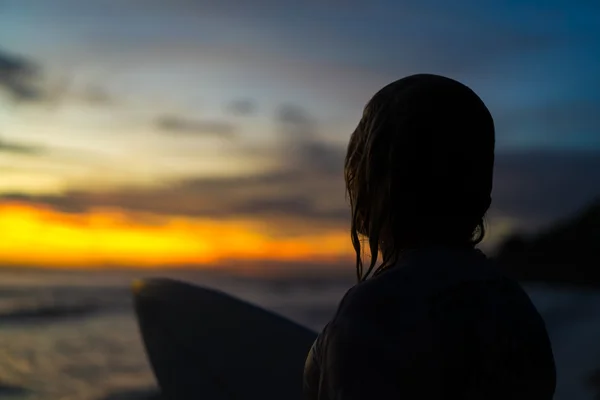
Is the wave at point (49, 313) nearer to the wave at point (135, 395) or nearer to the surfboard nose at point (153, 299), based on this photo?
the wave at point (135, 395)

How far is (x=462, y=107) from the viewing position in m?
0.95

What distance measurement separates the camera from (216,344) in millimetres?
2617

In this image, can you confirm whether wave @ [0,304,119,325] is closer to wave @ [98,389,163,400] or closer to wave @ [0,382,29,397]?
wave @ [0,382,29,397]

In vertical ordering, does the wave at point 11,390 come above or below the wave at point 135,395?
above

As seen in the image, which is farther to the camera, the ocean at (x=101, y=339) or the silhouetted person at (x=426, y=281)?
the ocean at (x=101, y=339)

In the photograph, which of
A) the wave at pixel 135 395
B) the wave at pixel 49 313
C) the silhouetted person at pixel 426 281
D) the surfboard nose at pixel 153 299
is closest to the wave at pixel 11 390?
the wave at pixel 135 395

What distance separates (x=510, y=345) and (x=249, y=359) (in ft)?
5.79

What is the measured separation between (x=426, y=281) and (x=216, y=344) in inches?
73.4

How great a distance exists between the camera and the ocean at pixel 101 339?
6.03m

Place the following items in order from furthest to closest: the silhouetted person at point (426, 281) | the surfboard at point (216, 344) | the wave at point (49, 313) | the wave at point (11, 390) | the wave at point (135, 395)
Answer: the wave at point (49, 313)
the wave at point (135, 395)
the wave at point (11, 390)
the surfboard at point (216, 344)
the silhouetted person at point (426, 281)

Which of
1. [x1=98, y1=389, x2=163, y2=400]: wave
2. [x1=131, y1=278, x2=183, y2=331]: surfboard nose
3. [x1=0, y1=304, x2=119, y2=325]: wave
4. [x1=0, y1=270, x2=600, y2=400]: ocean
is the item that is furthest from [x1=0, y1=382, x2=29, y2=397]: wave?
[x1=0, y1=304, x2=119, y2=325]: wave

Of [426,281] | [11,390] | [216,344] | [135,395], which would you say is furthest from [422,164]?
[11,390]

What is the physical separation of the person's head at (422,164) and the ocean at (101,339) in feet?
15.9

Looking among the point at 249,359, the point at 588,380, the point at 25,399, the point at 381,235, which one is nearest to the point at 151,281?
the point at 249,359
